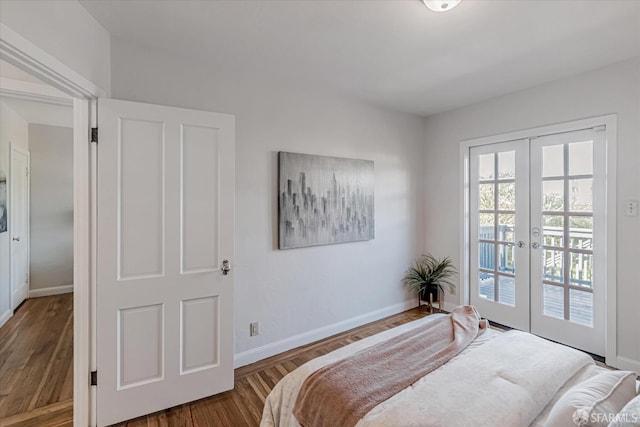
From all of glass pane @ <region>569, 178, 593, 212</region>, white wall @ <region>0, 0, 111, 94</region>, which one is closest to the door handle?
white wall @ <region>0, 0, 111, 94</region>

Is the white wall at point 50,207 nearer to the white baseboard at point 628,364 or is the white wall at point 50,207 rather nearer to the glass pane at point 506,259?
the glass pane at point 506,259

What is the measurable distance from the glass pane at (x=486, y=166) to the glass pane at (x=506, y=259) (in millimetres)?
794

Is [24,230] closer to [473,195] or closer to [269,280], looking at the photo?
[269,280]

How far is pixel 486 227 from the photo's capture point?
3387 millimetres

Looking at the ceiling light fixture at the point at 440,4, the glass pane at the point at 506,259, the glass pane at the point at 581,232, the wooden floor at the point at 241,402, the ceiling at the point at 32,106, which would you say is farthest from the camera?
the glass pane at the point at 506,259

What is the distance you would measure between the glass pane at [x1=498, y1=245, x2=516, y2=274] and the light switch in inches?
37.9

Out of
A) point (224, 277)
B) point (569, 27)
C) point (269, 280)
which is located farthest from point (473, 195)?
point (224, 277)

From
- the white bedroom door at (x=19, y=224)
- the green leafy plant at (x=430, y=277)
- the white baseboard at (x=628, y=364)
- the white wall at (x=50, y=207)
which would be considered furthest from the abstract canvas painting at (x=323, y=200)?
the white wall at (x=50, y=207)

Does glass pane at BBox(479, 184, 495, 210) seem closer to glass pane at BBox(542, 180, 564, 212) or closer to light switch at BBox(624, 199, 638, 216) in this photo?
glass pane at BBox(542, 180, 564, 212)

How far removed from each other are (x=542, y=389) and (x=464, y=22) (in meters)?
2.03

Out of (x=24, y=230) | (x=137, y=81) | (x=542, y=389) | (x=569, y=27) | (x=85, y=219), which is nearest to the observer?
(x=542, y=389)

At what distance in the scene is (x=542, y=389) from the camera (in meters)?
1.21

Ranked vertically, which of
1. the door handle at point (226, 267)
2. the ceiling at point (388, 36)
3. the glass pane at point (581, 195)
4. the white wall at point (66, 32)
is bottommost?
the door handle at point (226, 267)

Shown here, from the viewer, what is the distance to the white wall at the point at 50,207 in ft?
14.0
